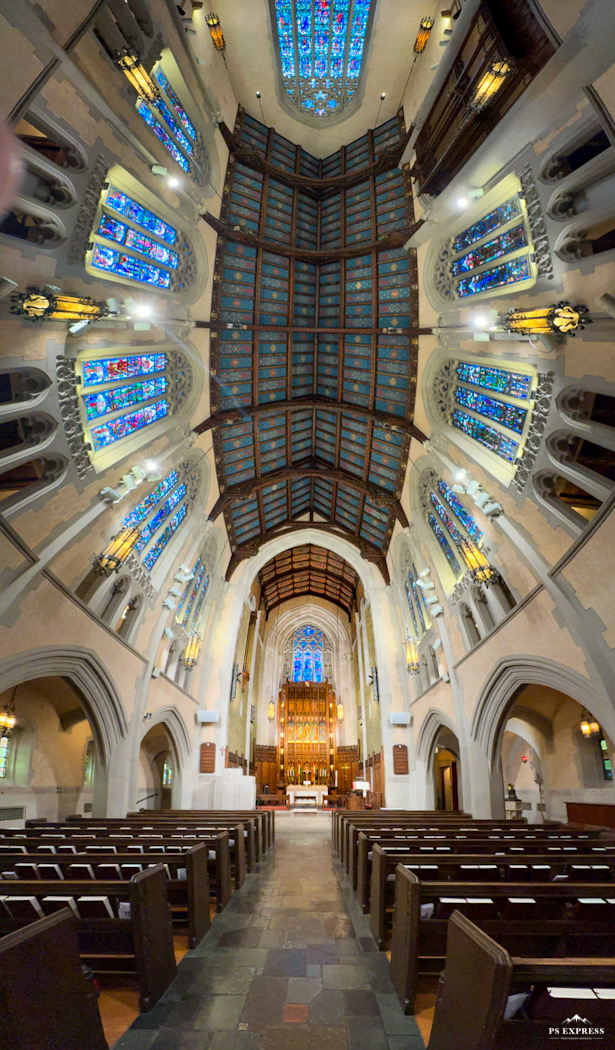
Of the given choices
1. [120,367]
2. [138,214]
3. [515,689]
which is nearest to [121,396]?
[120,367]

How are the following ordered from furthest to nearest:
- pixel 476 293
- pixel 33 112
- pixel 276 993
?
pixel 476 293 < pixel 33 112 < pixel 276 993

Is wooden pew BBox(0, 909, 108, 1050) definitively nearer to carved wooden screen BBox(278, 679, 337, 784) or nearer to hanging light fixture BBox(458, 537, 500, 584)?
hanging light fixture BBox(458, 537, 500, 584)

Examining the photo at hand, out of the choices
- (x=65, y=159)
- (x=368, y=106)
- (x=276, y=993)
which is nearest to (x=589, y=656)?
(x=276, y=993)

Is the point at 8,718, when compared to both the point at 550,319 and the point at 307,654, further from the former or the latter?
the point at 307,654

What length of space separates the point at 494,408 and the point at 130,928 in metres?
10.1

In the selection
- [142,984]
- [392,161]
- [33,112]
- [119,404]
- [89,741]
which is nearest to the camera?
[142,984]

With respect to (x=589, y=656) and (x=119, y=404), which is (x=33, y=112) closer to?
(x=119, y=404)

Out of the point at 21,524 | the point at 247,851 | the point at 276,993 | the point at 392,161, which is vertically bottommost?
the point at 247,851

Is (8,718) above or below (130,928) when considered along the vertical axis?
above

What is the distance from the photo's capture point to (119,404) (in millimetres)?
10609

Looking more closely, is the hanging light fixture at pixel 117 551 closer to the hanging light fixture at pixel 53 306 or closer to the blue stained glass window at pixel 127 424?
the blue stained glass window at pixel 127 424

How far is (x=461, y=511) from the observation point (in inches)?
514

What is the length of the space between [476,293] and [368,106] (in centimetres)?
638

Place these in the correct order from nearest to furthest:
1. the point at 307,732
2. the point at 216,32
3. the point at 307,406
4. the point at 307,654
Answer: the point at 216,32, the point at 307,406, the point at 307,732, the point at 307,654
